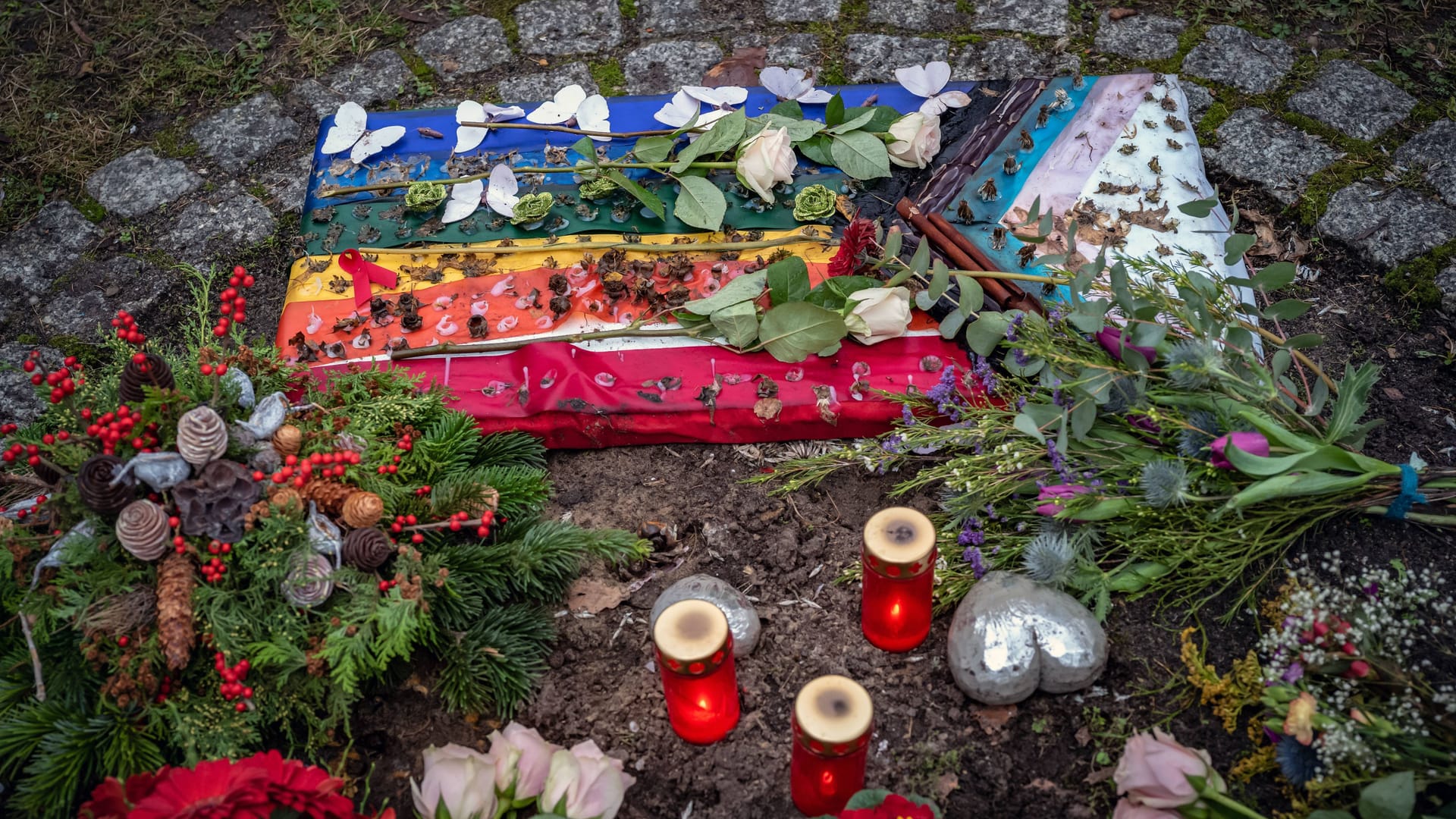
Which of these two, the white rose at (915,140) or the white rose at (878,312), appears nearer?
the white rose at (878,312)

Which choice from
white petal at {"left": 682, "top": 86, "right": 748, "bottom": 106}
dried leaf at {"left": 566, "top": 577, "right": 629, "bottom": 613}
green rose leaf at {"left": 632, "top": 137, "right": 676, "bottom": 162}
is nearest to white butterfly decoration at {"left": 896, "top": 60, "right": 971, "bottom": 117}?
white petal at {"left": 682, "top": 86, "right": 748, "bottom": 106}

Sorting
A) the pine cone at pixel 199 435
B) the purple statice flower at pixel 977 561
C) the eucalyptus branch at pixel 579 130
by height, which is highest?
the pine cone at pixel 199 435

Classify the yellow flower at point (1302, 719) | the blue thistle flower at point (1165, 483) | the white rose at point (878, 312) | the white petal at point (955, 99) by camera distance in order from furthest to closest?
the white petal at point (955, 99)
the white rose at point (878, 312)
the blue thistle flower at point (1165, 483)
the yellow flower at point (1302, 719)

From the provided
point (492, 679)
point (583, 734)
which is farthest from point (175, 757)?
point (583, 734)

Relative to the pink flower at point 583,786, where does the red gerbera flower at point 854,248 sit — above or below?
above

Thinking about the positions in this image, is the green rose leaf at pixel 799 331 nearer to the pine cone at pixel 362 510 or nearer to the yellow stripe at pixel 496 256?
the yellow stripe at pixel 496 256

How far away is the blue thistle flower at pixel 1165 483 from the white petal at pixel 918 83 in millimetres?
1774

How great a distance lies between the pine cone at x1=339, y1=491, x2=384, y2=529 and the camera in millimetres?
2107

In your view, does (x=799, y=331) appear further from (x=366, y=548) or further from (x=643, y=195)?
(x=366, y=548)

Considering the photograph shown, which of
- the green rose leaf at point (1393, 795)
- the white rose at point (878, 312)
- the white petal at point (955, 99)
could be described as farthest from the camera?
the white petal at point (955, 99)

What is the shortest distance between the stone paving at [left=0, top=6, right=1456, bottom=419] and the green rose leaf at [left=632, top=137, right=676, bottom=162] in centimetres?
68

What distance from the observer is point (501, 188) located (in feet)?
10.9

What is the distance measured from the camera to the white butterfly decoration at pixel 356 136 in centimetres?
350

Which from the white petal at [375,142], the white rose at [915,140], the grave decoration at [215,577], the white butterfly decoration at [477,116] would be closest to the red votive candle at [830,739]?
the grave decoration at [215,577]
